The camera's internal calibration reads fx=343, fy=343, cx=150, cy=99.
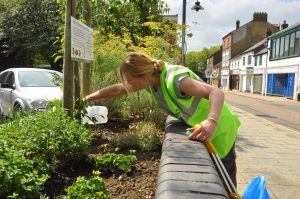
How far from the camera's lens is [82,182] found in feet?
7.70

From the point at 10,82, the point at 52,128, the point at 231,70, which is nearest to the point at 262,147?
the point at 52,128

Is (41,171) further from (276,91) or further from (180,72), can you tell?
(276,91)

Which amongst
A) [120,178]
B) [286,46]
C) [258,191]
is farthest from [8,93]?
[286,46]

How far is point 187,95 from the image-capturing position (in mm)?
2527

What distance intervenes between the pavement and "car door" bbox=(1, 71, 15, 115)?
592 centimetres

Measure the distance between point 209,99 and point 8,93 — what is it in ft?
26.5

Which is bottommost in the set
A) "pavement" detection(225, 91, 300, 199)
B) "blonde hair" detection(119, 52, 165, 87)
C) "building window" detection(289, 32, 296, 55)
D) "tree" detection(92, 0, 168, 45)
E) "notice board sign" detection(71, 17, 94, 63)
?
"pavement" detection(225, 91, 300, 199)

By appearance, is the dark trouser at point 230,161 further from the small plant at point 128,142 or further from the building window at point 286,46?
the building window at point 286,46

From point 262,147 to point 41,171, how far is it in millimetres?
6062

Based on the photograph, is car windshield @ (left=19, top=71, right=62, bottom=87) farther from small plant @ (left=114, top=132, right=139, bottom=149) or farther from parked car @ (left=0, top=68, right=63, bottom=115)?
small plant @ (left=114, top=132, right=139, bottom=149)

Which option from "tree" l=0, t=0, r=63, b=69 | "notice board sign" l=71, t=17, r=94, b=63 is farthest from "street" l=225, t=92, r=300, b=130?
"tree" l=0, t=0, r=63, b=69

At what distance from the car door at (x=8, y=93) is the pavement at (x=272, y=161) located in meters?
5.92

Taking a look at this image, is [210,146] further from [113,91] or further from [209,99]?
[113,91]

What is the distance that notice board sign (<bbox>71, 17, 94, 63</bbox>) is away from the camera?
146 inches
